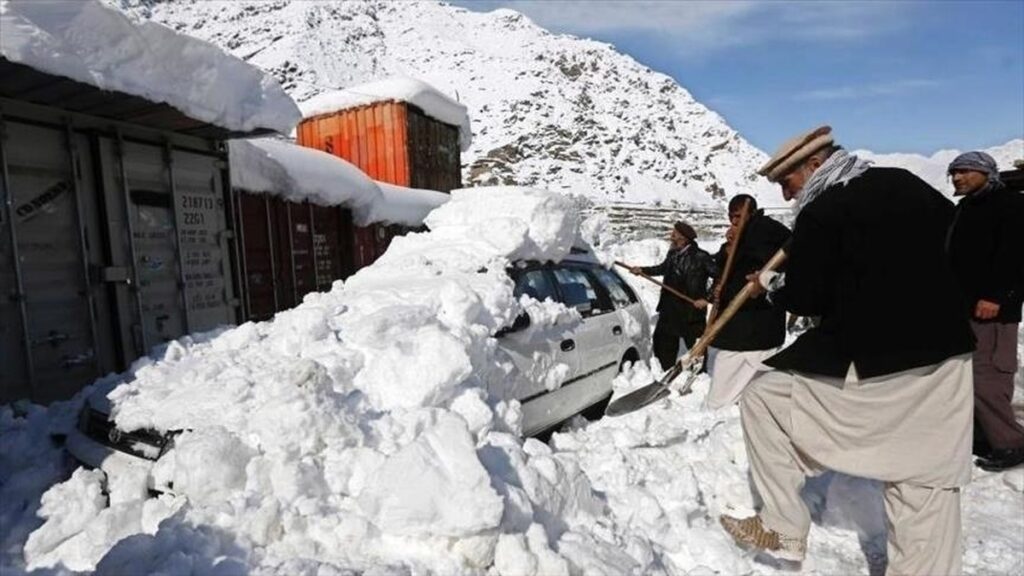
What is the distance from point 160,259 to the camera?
5672 mm

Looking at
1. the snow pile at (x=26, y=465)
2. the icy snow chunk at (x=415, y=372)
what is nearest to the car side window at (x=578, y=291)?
the icy snow chunk at (x=415, y=372)

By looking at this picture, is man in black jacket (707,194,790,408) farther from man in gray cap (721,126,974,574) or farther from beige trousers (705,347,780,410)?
man in gray cap (721,126,974,574)

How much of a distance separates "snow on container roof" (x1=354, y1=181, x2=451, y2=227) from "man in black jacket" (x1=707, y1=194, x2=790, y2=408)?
22.3ft

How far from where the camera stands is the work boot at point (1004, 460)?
3.73 meters

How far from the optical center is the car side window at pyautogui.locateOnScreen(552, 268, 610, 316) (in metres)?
4.92

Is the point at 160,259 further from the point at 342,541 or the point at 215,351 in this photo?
the point at 342,541

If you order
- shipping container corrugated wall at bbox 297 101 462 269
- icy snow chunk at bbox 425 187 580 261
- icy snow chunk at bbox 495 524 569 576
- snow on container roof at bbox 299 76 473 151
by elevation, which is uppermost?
snow on container roof at bbox 299 76 473 151

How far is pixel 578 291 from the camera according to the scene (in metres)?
5.10

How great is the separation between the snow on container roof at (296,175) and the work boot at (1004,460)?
7.38m

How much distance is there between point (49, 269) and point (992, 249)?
6.72m

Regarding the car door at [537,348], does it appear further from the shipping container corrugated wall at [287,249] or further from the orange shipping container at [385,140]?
the orange shipping container at [385,140]

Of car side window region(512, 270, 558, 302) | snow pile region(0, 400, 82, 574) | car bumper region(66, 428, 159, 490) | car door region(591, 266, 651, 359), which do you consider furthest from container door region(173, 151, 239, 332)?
car door region(591, 266, 651, 359)

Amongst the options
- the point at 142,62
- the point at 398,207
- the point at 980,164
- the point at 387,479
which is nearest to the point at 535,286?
the point at 387,479

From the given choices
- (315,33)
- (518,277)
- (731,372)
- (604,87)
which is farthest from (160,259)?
(315,33)
